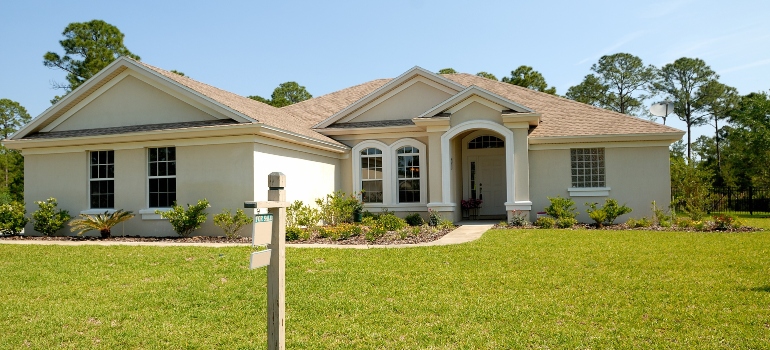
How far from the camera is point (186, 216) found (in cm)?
1415

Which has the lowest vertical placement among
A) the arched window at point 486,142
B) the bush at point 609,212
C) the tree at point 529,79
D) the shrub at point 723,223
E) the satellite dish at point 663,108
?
the shrub at point 723,223

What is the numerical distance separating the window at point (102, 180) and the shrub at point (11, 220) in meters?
1.99

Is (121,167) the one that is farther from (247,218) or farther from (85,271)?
(85,271)

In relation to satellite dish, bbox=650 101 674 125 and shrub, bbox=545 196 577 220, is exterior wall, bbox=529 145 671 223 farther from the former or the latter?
satellite dish, bbox=650 101 674 125

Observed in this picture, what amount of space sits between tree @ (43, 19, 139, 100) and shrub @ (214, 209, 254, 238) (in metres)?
24.3

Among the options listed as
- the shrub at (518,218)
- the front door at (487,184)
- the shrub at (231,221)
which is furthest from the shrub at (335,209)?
the front door at (487,184)

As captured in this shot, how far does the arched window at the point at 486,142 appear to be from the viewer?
2053cm

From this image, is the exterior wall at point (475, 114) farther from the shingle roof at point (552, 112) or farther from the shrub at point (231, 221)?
the shrub at point (231, 221)

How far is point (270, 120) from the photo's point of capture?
51.8 ft

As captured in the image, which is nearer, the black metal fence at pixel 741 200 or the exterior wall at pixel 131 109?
the exterior wall at pixel 131 109

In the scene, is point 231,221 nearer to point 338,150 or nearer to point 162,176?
point 162,176

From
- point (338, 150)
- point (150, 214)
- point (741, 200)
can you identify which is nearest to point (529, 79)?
point (741, 200)

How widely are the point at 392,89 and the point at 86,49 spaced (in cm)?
2439

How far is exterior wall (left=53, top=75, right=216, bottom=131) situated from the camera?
15516 millimetres
